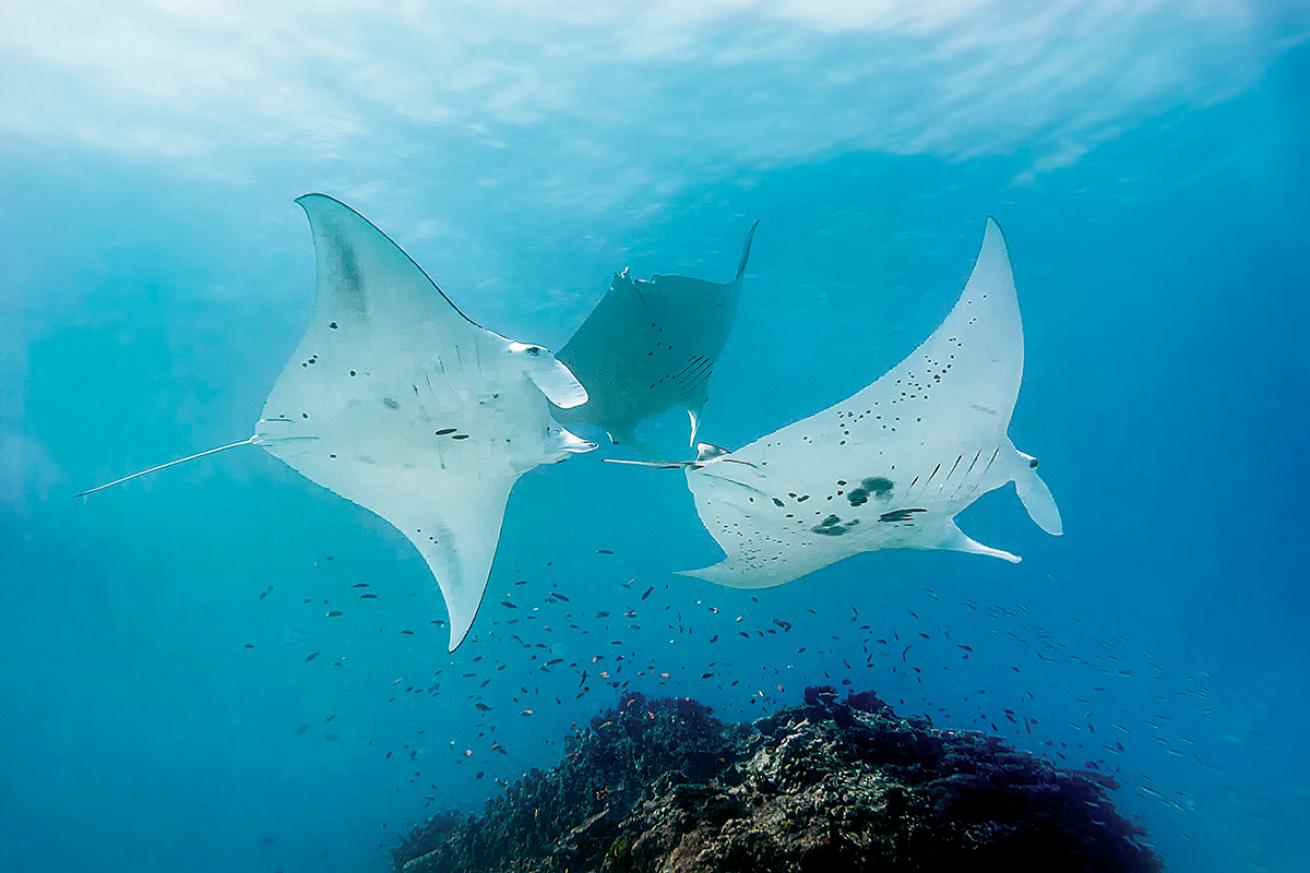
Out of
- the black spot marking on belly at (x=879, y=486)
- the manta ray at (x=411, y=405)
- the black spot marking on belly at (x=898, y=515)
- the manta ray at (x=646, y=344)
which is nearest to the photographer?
the manta ray at (x=411, y=405)

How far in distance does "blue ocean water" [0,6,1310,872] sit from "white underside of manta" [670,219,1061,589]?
4551 mm

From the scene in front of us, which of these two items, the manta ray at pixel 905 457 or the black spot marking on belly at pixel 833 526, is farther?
the black spot marking on belly at pixel 833 526

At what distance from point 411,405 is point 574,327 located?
54.9ft

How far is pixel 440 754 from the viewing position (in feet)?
110

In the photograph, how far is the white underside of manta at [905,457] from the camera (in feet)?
13.4

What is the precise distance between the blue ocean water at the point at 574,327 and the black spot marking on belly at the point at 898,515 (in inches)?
181

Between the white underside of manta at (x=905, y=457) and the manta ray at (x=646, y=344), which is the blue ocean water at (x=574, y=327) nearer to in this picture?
the manta ray at (x=646, y=344)

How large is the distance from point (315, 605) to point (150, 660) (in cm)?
756

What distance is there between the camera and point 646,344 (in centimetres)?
794

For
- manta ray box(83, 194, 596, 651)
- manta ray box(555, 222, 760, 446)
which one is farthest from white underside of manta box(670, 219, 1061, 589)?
manta ray box(555, 222, 760, 446)

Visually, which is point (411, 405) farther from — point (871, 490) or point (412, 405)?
point (871, 490)

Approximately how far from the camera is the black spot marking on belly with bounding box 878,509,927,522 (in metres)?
5.02

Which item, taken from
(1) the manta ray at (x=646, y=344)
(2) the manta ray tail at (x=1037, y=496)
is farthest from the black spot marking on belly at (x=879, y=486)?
(1) the manta ray at (x=646, y=344)

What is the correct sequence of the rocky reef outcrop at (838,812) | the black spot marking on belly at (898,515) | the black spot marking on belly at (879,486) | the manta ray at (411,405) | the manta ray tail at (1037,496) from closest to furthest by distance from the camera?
the rocky reef outcrop at (838,812)
the manta ray at (411,405)
the black spot marking on belly at (879,486)
the manta ray tail at (1037,496)
the black spot marking on belly at (898,515)
